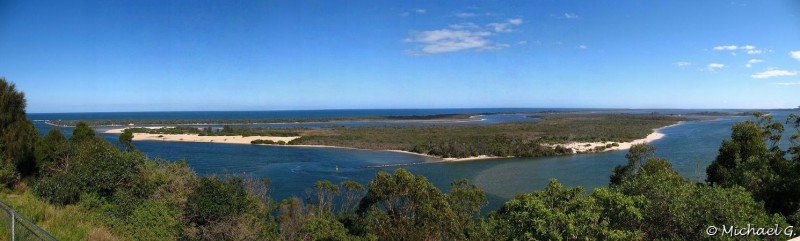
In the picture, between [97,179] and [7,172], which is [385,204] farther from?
[7,172]

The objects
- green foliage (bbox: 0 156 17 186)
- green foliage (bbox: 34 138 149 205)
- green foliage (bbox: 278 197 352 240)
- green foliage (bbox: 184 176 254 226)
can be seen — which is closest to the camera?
green foliage (bbox: 34 138 149 205)

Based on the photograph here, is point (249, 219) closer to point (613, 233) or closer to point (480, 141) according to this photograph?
point (613, 233)

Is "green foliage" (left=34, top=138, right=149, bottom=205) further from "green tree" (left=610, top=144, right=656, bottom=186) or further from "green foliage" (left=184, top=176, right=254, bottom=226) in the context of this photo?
"green tree" (left=610, top=144, right=656, bottom=186)

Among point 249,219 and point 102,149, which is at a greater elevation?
point 102,149

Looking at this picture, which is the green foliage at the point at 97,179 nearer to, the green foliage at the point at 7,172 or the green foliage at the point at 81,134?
the green foliage at the point at 7,172

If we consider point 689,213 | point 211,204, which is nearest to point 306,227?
point 211,204

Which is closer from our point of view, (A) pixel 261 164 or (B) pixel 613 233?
(B) pixel 613 233

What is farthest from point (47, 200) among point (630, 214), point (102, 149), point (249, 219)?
point (630, 214)

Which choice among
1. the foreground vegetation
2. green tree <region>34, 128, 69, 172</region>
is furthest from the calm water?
green tree <region>34, 128, 69, 172</region>
